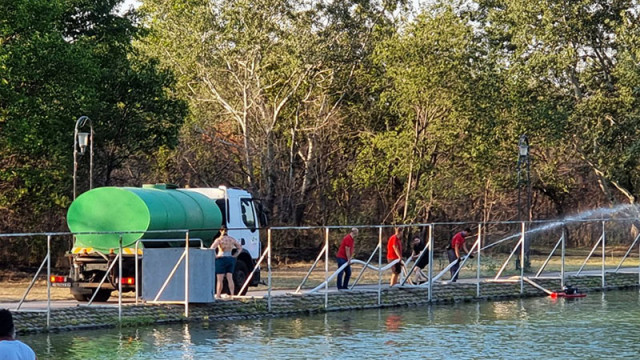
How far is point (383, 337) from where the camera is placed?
22188 mm

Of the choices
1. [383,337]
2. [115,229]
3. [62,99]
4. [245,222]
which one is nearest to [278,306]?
[115,229]

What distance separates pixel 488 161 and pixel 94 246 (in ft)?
98.1

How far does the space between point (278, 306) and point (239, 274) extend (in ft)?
9.80

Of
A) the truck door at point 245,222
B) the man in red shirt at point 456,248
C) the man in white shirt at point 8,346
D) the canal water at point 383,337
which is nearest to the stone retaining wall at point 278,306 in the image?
the canal water at point 383,337

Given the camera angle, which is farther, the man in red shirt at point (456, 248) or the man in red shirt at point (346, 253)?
the man in red shirt at point (456, 248)

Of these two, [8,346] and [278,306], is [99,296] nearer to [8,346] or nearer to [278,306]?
[278,306]

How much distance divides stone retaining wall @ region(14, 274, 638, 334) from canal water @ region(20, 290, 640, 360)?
0.48 m

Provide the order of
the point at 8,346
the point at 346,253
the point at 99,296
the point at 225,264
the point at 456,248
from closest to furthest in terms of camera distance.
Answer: the point at 8,346 → the point at 225,264 → the point at 99,296 → the point at 346,253 → the point at 456,248

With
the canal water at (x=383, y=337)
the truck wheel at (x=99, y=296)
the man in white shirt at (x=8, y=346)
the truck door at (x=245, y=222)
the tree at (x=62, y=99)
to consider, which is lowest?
the canal water at (x=383, y=337)

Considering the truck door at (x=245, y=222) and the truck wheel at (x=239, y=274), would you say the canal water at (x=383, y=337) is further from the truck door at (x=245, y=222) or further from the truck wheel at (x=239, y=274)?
the truck door at (x=245, y=222)

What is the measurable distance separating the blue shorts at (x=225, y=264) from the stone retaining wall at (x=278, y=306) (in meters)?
1.04

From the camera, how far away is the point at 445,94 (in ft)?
172

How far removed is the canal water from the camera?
19.5 m

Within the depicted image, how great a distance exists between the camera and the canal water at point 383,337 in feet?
63.9
